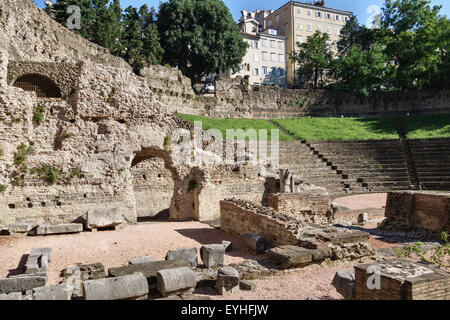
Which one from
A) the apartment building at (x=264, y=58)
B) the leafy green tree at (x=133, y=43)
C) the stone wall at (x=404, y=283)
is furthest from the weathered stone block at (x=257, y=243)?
the apartment building at (x=264, y=58)

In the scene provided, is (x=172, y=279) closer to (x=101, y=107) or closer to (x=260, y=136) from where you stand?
(x=101, y=107)

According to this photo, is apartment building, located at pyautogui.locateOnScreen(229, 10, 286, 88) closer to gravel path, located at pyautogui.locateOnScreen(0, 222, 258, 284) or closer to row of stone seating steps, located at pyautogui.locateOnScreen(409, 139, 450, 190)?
row of stone seating steps, located at pyautogui.locateOnScreen(409, 139, 450, 190)

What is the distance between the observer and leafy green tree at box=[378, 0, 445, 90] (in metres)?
37.7

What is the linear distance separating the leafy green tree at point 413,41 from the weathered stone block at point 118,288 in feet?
136

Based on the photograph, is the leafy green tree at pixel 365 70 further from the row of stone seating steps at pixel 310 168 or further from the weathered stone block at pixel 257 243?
the weathered stone block at pixel 257 243

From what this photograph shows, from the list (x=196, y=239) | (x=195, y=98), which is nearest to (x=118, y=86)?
(x=196, y=239)

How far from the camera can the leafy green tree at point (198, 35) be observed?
3647 centimetres

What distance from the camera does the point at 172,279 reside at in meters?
5.72

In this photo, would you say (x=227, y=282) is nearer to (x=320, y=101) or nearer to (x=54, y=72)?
(x=54, y=72)

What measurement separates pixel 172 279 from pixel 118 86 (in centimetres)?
981

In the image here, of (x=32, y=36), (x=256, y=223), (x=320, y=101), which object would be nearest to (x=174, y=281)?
(x=256, y=223)

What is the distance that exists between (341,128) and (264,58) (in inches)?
1041

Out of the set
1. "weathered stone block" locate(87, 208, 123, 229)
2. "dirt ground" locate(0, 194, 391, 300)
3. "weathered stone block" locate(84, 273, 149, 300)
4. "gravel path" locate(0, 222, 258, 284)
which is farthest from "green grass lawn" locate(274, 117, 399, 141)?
"weathered stone block" locate(84, 273, 149, 300)

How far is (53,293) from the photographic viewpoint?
5281mm
